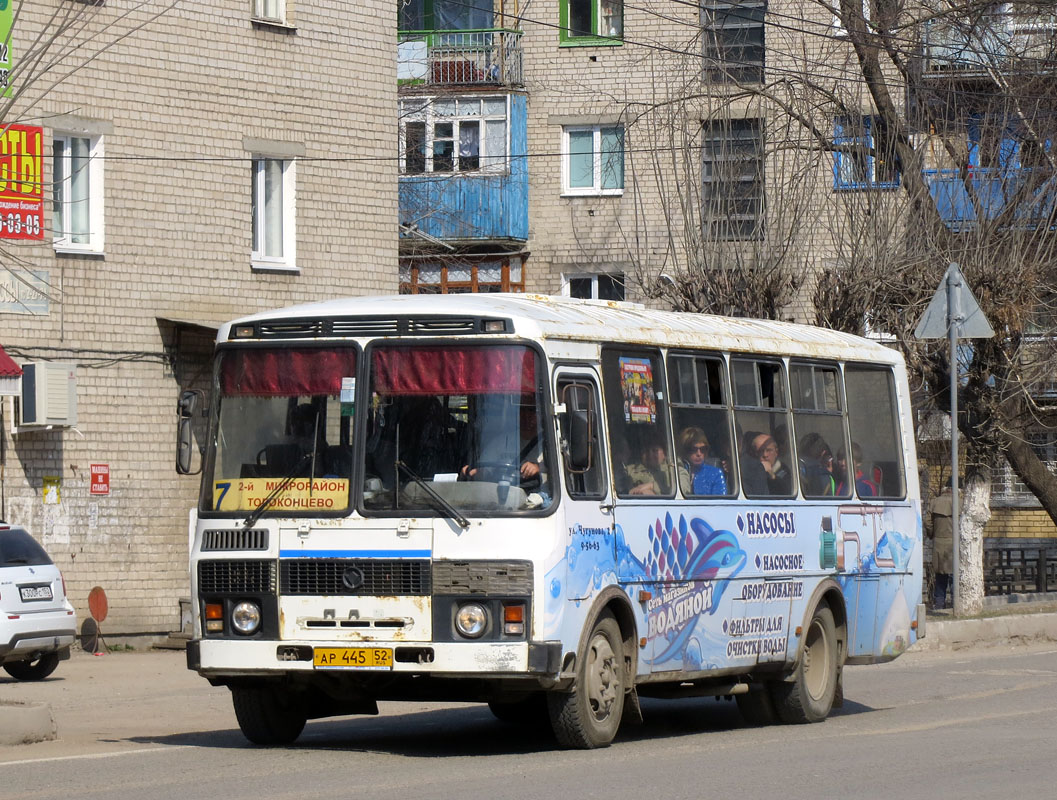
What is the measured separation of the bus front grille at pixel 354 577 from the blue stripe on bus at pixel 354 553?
2cm

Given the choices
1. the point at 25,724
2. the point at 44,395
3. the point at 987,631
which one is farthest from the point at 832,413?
the point at 44,395

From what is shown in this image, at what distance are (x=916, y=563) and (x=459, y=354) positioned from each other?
6.04 m

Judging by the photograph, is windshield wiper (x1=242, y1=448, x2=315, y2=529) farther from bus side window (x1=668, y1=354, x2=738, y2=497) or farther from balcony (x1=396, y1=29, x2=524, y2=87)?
balcony (x1=396, y1=29, x2=524, y2=87)

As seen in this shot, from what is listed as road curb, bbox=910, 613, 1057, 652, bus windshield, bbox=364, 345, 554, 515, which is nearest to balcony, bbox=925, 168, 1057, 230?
road curb, bbox=910, 613, 1057, 652

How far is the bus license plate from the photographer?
18.2 m

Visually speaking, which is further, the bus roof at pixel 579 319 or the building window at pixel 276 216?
the building window at pixel 276 216

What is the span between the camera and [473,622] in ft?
35.8

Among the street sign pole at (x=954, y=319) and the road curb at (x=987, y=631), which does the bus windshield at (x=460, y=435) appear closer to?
the road curb at (x=987, y=631)

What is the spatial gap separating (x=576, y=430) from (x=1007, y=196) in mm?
16344

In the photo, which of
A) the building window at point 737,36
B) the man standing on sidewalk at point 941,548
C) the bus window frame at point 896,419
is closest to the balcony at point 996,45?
the building window at point 737,36

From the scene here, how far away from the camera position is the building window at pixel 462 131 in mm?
35250

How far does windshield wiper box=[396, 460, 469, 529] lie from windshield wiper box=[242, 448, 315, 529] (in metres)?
0.60

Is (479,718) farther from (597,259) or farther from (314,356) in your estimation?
(597,259)

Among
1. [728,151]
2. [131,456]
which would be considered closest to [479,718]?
[131,456]
